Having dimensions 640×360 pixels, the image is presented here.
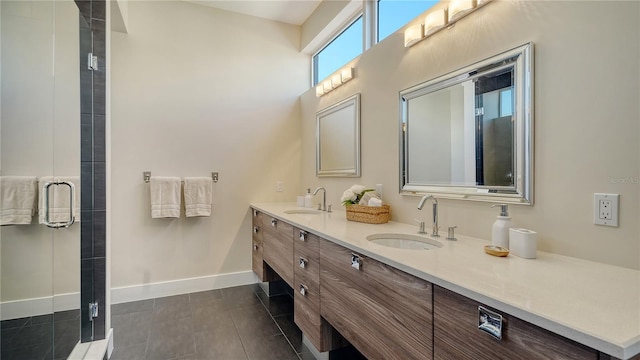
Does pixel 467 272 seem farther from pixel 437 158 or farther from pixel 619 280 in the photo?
pixel 437 158

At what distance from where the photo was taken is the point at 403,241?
1573mm

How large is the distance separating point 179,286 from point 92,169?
1520 mm

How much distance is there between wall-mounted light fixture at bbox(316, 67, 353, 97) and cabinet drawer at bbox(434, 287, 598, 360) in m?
1.98

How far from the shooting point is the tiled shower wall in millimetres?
1836

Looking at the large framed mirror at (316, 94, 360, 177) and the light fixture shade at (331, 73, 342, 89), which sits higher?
the light fixture shade at (331, 73, 342, 89)

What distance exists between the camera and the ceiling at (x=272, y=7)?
299 cm

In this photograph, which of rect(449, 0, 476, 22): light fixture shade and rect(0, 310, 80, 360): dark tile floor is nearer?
rect(0, 310, 80, 360): dark tile floor

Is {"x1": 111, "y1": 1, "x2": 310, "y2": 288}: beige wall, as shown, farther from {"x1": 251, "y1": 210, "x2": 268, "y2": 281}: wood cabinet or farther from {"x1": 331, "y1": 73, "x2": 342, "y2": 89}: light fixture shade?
{"x1": 331, "y1": 73, "x2": 342, "y2": 89}: light fixture shade

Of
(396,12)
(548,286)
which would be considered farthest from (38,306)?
(396,12)

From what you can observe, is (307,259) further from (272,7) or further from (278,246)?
(272,7)

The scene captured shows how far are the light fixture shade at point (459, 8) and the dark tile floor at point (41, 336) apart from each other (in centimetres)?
246

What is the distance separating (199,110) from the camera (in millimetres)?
3004

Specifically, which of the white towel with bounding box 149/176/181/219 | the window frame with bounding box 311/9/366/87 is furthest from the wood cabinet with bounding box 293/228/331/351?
the window frame with bounding box 311/9/366/87

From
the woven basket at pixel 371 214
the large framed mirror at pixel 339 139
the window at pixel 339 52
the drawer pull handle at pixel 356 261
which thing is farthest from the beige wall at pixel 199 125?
the drawer pull handle at pixel 356 261
